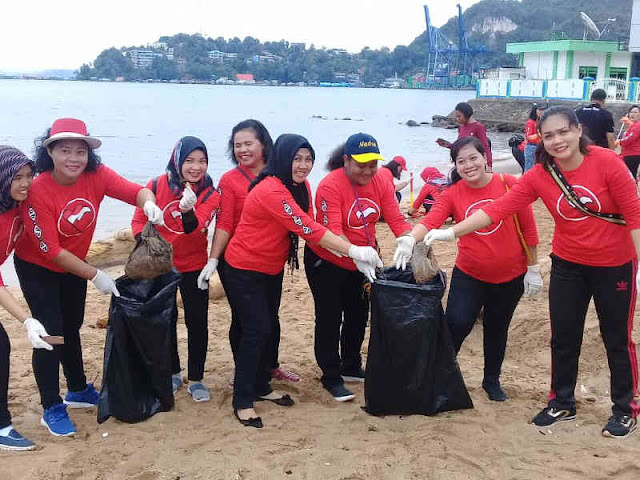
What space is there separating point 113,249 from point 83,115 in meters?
42.9

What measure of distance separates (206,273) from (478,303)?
1.64 meters

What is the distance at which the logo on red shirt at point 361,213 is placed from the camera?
3.86 meters

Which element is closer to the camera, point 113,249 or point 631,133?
point 113,249

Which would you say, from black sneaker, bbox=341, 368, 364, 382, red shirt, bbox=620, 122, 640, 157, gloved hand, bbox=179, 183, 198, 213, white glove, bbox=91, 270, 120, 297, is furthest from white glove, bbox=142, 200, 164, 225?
red shirt, bbox=620, 122, 640, 157

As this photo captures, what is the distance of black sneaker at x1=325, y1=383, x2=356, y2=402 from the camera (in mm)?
4078

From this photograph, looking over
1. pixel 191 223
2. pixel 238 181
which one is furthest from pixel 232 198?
pixel 191 223

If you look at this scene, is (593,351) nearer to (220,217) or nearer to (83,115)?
(220,217)

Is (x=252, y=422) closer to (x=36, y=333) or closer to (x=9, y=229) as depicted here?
(x=36, y=333)

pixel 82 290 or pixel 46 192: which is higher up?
pixel 46 192

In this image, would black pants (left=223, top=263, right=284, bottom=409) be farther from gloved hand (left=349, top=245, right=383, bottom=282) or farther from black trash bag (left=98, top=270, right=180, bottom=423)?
gloved hand (left=349, top=245, right=383, bottom=282)

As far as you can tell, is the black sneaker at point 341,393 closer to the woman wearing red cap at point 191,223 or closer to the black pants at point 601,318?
the woman wearing red cap at point 191,223

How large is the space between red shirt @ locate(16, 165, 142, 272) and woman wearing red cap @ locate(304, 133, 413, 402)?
118 centimetres

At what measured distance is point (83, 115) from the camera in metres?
47.9

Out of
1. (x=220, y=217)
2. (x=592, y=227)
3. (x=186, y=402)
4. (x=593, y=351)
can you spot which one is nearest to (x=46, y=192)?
(x=220, y=217)
